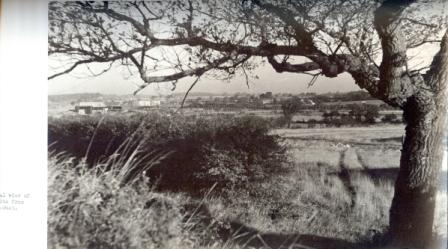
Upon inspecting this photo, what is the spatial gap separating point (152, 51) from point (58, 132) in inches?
27.9

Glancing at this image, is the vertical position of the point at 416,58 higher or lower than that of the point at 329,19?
lower

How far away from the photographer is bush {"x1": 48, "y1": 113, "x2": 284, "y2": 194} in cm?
285

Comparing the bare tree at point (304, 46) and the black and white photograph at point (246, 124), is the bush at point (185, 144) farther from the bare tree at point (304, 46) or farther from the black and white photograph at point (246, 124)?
the bare tree at point (304, 46)

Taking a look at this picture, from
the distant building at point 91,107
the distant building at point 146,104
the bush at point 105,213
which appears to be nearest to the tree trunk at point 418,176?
the bush at point 105,213

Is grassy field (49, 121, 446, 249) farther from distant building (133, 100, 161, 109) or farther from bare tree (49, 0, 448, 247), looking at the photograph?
distant building (133, 100, 161, 109)

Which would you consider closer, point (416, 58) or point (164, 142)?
point (416, 58)

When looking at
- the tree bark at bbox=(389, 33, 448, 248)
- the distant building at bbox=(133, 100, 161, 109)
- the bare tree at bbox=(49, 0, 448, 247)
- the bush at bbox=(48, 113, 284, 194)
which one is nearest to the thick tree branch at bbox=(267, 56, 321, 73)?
the bare tree at bbox=(49, 0, 448, 247)

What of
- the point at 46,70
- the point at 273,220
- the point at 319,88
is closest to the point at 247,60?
the point at 319,88

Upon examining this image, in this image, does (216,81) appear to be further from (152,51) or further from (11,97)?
(11,97)

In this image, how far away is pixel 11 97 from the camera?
2.96 m

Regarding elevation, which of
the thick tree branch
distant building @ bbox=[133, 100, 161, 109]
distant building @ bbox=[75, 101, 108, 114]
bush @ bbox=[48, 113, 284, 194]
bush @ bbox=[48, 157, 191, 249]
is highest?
the thick tree branch

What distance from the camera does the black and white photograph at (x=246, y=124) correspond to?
2705 millimetres

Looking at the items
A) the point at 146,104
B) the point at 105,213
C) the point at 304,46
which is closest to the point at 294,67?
the point at 304,46

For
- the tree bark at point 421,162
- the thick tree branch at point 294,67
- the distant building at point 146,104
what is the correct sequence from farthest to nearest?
the distant building at point 146,104, the thick tree branch at point 294,67, the tree bark at point 421,162
